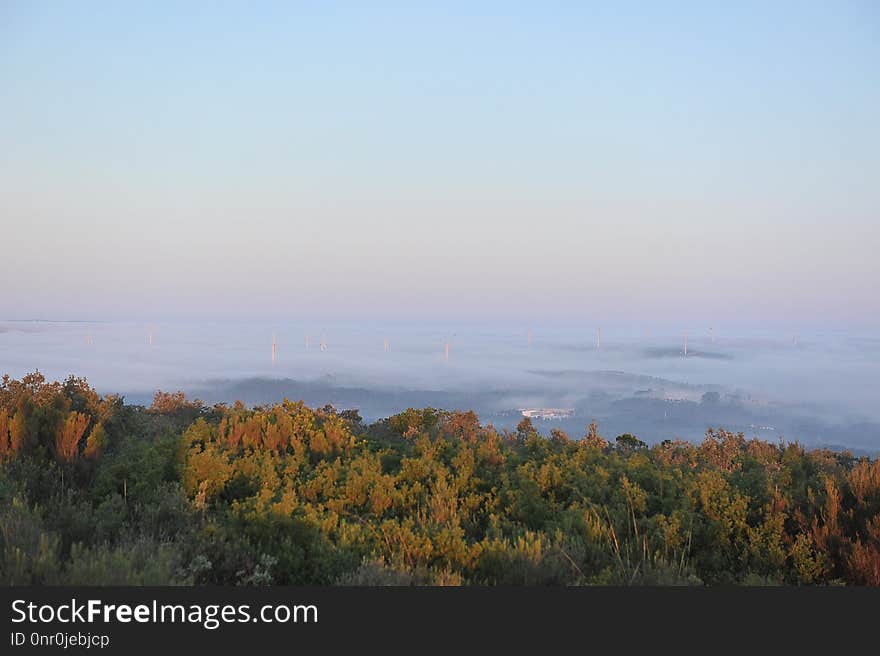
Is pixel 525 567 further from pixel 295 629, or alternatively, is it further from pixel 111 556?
pixel 111 556

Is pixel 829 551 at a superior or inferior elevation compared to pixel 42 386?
inferior

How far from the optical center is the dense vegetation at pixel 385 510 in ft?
19.6

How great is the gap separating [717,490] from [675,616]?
3623mm

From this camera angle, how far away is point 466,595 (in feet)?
15.8

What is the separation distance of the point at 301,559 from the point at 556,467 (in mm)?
4453

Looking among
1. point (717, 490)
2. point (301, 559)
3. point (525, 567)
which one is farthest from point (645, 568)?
point (301, 559)

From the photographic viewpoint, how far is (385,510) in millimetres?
8047

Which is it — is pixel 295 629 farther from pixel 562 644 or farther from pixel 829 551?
pixel 829 551

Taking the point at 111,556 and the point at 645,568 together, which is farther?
the point at 645,568

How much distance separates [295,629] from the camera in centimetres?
451

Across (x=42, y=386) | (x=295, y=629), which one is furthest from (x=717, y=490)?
(x=42, y=386)

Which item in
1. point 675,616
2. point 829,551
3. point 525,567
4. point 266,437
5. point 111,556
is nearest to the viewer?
point 675,616

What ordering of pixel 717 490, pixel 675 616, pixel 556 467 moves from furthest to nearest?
1. pixel 556 467
2. pixel 717 490
3. pixel 675 616

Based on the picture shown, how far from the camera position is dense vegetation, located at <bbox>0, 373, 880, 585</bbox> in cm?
596
